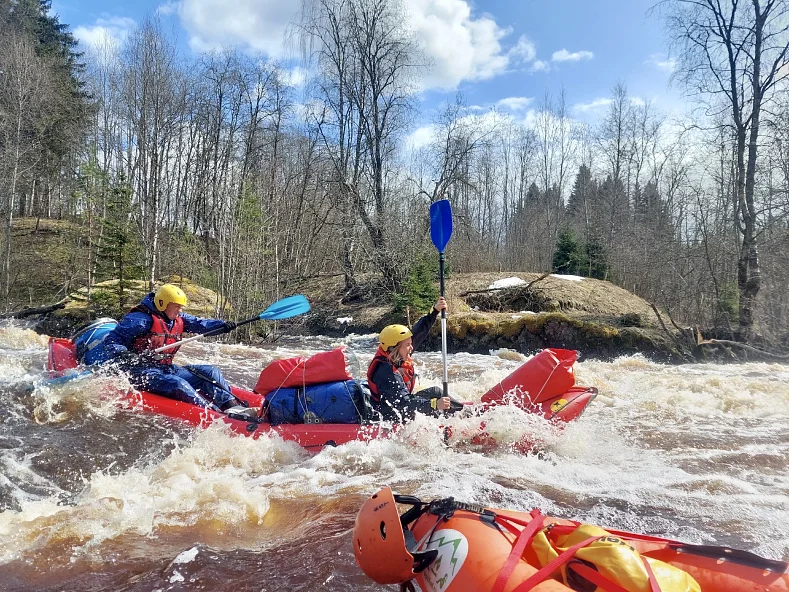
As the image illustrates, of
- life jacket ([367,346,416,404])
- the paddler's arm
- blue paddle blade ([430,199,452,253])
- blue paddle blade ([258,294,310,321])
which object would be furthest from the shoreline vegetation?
the paddler's arm

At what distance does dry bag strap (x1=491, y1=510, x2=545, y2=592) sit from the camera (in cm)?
186

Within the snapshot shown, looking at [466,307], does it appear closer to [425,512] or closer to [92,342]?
[92,342]

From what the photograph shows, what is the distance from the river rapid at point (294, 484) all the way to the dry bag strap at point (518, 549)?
112 cm

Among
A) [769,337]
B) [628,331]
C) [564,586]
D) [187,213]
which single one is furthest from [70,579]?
[187,213]

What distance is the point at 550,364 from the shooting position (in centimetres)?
529

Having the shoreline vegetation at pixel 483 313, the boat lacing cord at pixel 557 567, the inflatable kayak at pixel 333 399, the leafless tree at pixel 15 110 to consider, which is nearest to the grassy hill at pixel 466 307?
the shoreline vegetation at pixel 483 313

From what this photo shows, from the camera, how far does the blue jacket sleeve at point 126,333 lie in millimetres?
6066

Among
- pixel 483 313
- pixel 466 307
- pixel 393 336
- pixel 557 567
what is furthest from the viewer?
pixel 466 307

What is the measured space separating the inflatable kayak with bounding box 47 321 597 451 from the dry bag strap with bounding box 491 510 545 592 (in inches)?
105

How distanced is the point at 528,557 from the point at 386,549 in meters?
0.57

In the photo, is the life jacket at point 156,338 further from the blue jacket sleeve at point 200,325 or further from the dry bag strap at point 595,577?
the dry bag strap at point 595,577

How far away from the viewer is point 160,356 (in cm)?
632

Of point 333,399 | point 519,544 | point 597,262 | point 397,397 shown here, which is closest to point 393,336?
point 397,397

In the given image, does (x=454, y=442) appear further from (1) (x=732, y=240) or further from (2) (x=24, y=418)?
(1) (x=732, y=240)
